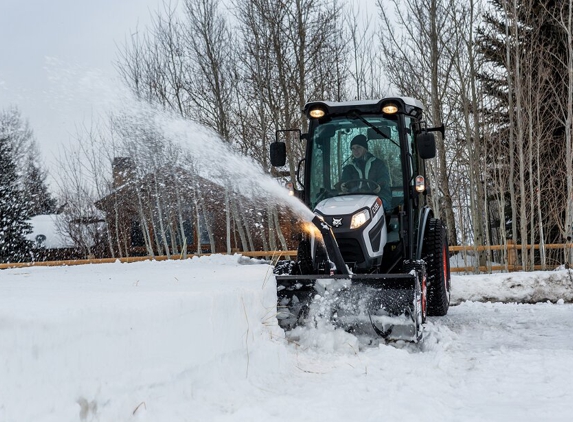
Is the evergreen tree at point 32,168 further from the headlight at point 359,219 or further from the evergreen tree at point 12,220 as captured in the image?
the headlight at point 359,219

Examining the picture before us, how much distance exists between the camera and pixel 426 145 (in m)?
5.38

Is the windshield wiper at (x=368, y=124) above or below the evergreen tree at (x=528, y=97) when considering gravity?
below

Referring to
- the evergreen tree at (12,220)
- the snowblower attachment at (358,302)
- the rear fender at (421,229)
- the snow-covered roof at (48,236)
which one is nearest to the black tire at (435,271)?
the rear fender at (421,229)

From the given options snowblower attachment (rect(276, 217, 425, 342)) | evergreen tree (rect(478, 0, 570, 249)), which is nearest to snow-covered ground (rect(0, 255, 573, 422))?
snowblower attachment (rect(276, 217, 425, 342))

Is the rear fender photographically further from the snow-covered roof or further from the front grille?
the snow-covered roof

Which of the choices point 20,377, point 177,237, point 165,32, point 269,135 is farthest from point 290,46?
point 20,377

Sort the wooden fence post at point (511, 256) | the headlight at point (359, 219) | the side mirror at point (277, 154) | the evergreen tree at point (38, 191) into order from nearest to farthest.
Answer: the headlight at point (359, 219) → the side mirror at point (277, 154) → the wooden fence post at point (511, 256) → the evergreen tree at point (38, 191)

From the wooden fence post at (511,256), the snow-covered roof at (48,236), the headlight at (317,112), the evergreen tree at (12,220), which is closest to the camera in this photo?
the headlight at (317,112)

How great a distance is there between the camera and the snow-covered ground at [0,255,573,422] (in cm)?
229

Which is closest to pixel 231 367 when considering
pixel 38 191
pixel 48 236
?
pixel 48 236

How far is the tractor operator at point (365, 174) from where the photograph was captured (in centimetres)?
563

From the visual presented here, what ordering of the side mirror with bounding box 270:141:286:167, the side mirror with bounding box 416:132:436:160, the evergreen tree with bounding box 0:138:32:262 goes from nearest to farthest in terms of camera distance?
the side mirror with bounding box 416:132:436:160, the side mirror with bounding box 270:141:286:167, the evergreen tree with bounding box 0:138:32:262

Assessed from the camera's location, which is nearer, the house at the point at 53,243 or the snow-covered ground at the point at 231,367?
the snow-covered ground at the point at 231,367

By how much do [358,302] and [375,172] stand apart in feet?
4.82
